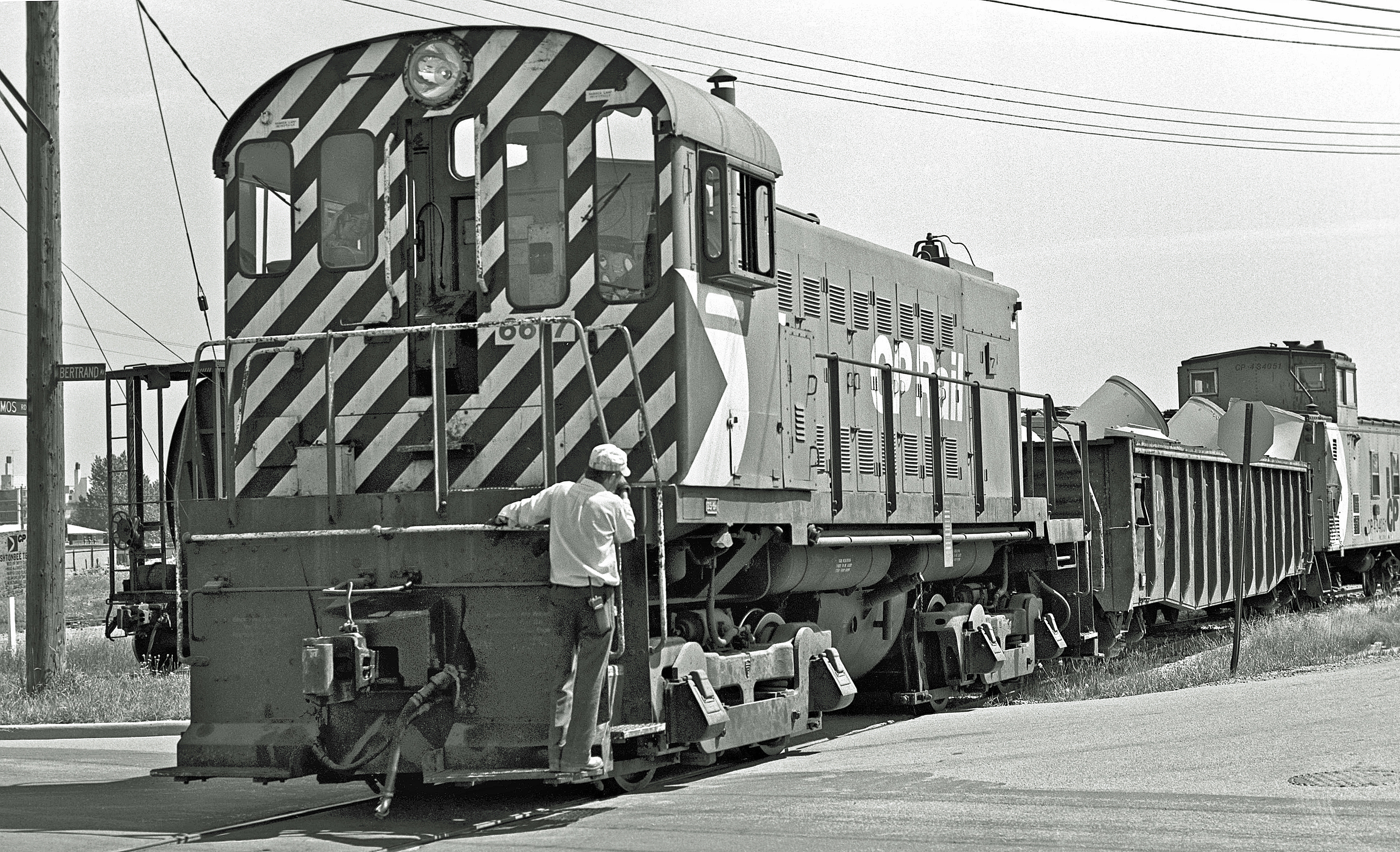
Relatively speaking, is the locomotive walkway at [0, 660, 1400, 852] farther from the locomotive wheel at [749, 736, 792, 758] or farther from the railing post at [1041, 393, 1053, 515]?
the railing post at [1041, 393, 1053, 515]

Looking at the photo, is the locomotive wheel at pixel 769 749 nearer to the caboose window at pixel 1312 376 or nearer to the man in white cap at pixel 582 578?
the man in white cap at pixel 582 578

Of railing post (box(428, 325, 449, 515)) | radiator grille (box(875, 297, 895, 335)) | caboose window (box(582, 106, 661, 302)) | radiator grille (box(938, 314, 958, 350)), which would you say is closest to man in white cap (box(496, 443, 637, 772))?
railing post (box(428, 325, 449, 515))

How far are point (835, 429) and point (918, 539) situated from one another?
4.29 ft

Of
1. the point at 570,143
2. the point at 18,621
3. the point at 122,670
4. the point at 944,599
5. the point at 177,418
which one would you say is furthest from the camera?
the point at 18,621

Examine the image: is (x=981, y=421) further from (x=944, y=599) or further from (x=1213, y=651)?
(x=1213, y=651)

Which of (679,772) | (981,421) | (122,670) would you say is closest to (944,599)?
(981,421)

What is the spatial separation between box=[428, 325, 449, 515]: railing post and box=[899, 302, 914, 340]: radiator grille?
5.11 metres

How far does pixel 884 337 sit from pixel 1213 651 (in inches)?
278

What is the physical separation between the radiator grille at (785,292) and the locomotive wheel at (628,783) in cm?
318

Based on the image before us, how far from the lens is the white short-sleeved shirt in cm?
769

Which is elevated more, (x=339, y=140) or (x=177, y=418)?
(x=339, y=140)

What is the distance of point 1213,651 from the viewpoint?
663 inches

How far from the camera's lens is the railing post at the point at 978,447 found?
1250cm

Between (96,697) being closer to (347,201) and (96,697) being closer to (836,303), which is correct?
(347,201)
